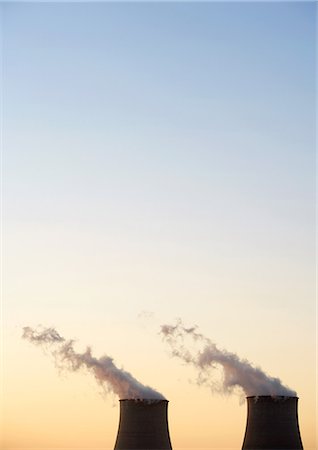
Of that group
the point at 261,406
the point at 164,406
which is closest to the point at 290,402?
the point at 261,406

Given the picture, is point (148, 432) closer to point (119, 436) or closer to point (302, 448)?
point (119, 436)

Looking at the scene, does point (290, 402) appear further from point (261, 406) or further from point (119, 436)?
point (119, 436)

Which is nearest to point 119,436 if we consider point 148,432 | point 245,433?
point 148,432

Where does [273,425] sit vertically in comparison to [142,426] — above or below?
above
